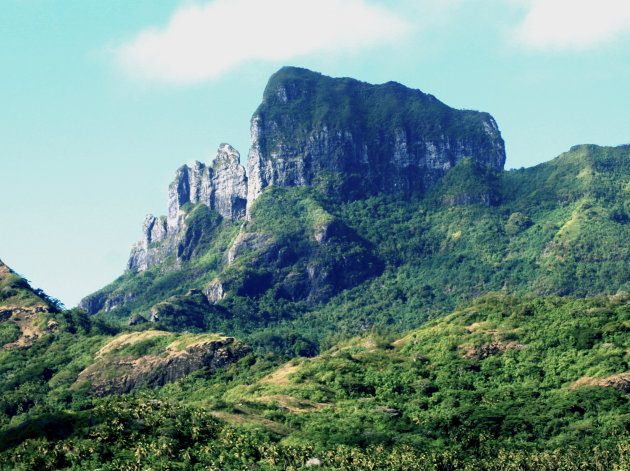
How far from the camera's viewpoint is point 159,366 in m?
172

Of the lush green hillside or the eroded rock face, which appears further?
the eroded rock face

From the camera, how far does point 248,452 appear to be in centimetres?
10531

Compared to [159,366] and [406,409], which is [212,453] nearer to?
[406,409]

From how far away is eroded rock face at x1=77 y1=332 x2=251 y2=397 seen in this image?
16962 centimetres

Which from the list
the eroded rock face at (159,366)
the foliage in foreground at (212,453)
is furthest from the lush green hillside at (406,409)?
the eroded rock face at (159,366)

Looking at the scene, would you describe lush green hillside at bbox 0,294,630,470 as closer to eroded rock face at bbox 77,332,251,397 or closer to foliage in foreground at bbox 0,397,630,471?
foliage in foreground at bbox 0,397,630,471

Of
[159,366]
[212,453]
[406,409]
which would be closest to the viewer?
[212,453]

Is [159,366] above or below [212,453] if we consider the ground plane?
above

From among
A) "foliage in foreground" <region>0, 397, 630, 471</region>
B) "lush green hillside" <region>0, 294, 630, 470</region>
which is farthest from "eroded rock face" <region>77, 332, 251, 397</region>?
"foliage in foreground" <region>0, 397, 630, 471</region>

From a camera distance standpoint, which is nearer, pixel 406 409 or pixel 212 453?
pixel 212 453

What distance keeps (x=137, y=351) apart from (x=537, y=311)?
82.7 m

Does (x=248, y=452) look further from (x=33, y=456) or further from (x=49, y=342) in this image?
(x=49, y=342)

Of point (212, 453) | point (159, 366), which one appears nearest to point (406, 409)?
point (212, 453)

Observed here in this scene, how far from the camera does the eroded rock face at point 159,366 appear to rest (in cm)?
16962
